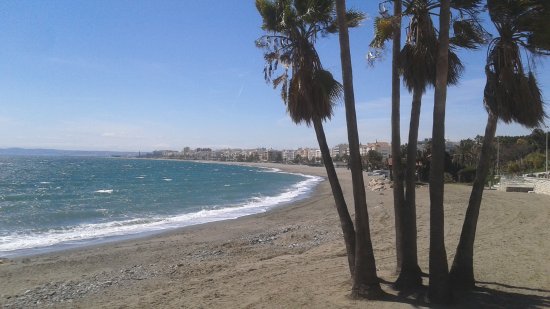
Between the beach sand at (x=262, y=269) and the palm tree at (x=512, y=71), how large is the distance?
227cm

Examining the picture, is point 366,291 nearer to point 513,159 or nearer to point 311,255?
point 311,255

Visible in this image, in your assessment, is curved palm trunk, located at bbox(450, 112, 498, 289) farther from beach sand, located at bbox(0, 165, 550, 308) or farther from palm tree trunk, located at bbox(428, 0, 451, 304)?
palm tree trunk, located at bbox(428, 0, 451, 304)

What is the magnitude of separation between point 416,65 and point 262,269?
20.9 ft

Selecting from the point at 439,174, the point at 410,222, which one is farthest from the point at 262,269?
the point at 439,174

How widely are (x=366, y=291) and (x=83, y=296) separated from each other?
6.62 meters

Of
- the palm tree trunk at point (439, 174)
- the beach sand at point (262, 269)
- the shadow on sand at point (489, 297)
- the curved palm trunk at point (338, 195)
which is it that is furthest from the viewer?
the beach sand at point (262, 269)

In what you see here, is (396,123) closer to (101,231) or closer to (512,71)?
(512,71)

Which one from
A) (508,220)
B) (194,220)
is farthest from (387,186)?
(508,220)

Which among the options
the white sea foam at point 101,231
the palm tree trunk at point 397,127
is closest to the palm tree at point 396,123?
the palm tree trunk at point 397,127

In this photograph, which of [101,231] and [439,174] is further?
[101,231]

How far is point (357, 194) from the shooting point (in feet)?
22.1

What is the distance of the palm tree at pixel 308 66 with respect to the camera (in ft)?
23.9

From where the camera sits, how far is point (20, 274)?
1276 centimetres

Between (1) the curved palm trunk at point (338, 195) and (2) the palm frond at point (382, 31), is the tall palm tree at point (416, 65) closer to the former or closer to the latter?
(2) the palm frond at point (382, 31)
